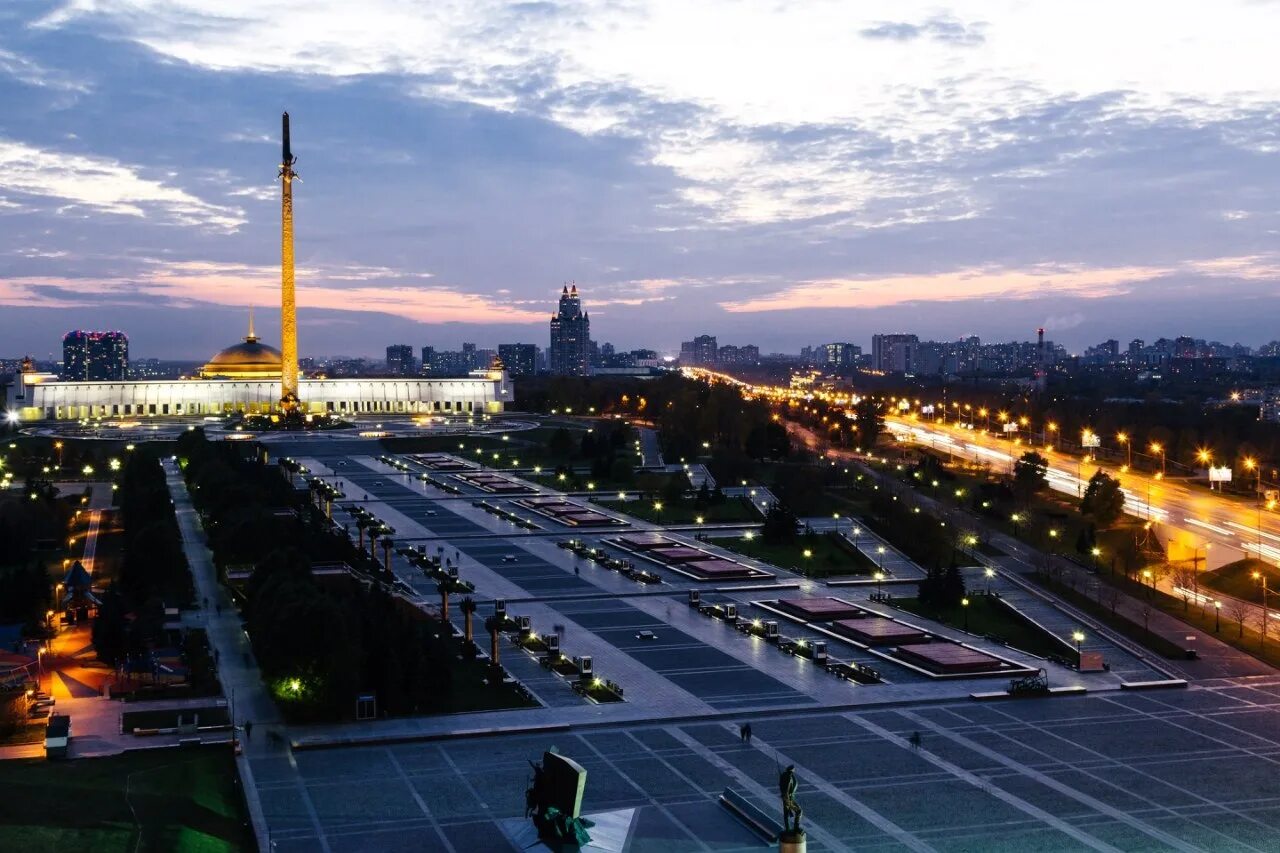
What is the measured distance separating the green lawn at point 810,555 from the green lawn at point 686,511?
5703 mm

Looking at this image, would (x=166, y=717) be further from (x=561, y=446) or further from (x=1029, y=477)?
(x=561, y=446)

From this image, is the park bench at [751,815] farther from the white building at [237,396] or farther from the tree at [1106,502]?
the white building at [237,396]

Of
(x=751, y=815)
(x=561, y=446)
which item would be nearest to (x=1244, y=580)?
(x=751, y=815)

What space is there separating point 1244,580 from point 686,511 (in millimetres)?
25844

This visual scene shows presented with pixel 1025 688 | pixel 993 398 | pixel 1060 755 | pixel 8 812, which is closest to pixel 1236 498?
pixel 1025 688

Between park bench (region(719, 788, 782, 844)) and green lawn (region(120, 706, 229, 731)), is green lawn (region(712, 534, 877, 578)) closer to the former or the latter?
green lawn (region(120, 706, 229, 731))

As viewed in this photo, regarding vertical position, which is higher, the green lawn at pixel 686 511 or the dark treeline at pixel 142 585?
the dark treeline at pixel 142 585

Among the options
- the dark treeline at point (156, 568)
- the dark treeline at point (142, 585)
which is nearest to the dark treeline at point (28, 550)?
the dark treeline at point (142, 585)

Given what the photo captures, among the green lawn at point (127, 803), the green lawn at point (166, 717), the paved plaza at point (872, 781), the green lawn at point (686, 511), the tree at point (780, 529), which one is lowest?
the paved plaza at point (872, 781)

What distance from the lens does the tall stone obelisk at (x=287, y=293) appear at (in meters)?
110

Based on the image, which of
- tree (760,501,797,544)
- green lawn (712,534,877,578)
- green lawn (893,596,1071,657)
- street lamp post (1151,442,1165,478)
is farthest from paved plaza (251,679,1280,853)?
street lamp post (1151,442,1165,478)

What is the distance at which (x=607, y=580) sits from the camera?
45.3 m

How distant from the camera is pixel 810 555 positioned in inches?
1988

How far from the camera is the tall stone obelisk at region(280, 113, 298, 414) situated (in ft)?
361
